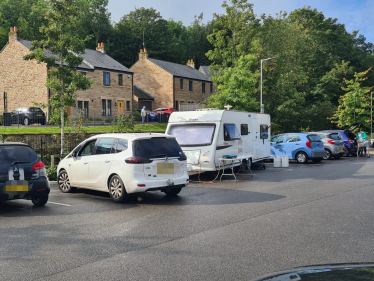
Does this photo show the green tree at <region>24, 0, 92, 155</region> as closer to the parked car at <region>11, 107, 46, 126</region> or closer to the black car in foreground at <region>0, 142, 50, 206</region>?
the black car in foreground at <region>0, 142, 50, 206</region>

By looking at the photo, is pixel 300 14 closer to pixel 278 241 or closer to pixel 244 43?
pixel 244 43

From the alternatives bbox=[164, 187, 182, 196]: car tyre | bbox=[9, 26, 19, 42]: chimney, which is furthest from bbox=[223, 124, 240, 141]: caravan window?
bbox=[9, 26, 19, 42]: chimney

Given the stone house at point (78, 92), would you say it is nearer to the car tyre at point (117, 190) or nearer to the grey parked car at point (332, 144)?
the grey parked car at point (332, 144)

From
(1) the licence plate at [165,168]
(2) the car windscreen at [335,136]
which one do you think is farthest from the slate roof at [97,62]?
(1) the licence plate at [165,168]

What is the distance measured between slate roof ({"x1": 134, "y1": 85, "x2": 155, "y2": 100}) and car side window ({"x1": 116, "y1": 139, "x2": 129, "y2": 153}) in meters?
45.3

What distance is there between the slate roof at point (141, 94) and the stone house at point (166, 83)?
12.4 inches

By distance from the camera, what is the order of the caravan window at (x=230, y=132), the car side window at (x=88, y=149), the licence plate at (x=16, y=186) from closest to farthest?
the licence plate at (x=16, y=186), the car side window at (x=88, y=149), the caravan window at (x=230, y=132)

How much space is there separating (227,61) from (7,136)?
29.4 metres

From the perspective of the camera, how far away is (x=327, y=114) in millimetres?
46844

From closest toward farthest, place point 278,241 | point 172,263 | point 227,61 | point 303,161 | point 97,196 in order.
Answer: point 172,263 < point 278,241 < point 97,196 < point 303,161 < point 227,61

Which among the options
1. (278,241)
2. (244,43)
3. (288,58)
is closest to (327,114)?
(288,58)

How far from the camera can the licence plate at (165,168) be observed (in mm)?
10625

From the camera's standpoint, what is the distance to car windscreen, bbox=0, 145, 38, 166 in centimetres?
954

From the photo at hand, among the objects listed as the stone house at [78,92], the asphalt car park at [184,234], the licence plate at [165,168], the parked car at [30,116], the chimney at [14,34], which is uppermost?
the chimney at [14,34]
